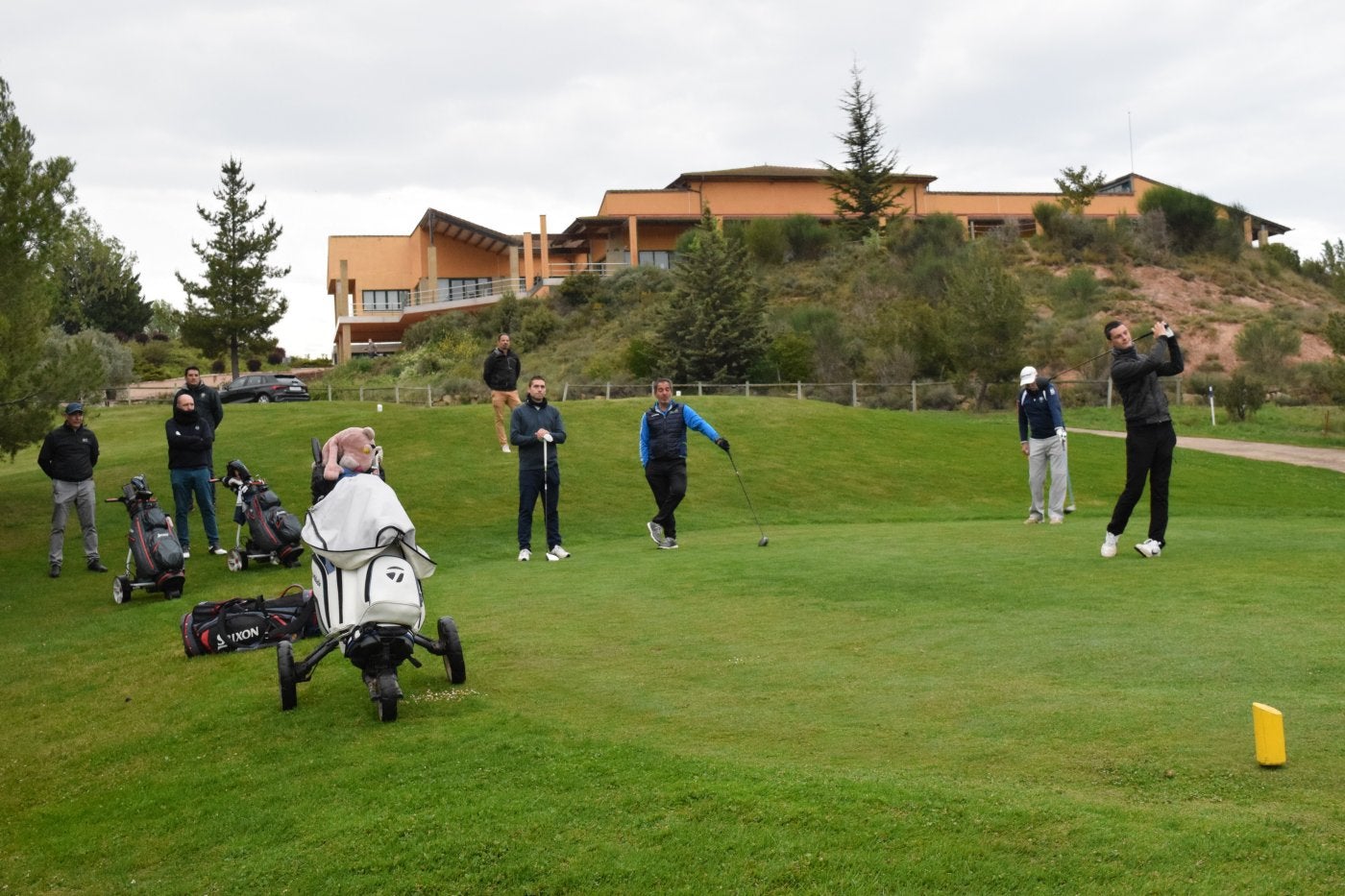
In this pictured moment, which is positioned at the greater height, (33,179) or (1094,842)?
(33,179)

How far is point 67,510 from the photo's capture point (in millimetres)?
17484

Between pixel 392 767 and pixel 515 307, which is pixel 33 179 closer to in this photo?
pixel 392 767

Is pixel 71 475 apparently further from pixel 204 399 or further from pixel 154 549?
pixel 154 549

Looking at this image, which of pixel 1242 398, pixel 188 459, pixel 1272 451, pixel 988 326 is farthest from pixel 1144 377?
pixel 988 326

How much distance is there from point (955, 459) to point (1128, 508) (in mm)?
15150

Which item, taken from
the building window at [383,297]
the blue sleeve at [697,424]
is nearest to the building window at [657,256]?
the building window at [383,297]

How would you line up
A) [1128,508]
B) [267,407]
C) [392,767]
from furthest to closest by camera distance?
[267,407] → [1128,508] → [392,767]

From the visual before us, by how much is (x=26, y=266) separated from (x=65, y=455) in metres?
5.24

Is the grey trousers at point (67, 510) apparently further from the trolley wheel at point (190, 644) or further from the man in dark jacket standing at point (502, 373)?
the trolley wheel at point (190, 644)

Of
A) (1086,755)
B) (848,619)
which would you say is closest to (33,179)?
(848,619)

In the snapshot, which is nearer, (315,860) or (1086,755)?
(315,860)

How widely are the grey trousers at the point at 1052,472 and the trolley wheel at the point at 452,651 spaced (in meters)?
11.6

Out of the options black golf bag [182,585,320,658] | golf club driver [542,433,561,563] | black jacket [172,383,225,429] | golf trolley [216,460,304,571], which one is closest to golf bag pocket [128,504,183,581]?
golf trolley [216,460,304,571]

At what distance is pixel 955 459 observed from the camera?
27.7 meters
